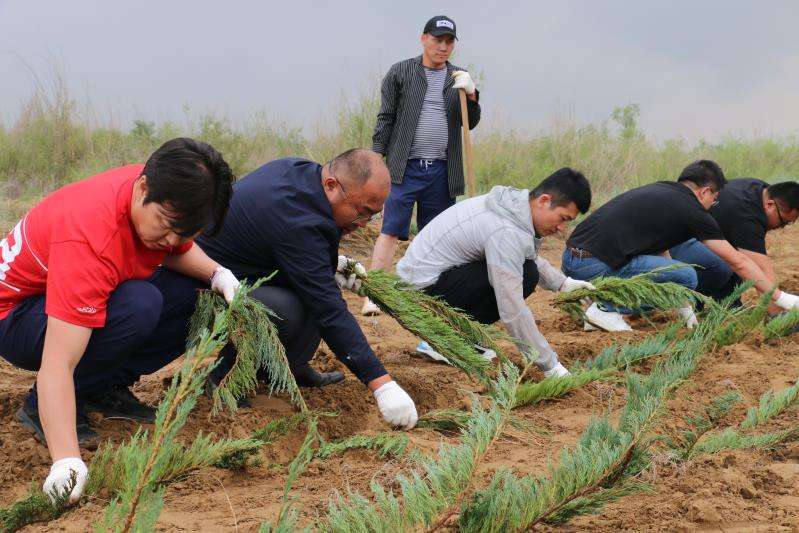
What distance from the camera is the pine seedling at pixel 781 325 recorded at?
4.82 meters

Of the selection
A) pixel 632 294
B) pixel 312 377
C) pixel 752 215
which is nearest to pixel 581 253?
pixel 632 294

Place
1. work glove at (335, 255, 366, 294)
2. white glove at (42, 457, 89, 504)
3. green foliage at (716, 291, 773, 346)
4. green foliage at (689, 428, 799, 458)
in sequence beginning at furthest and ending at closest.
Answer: green foliage at (716, 291, 773, 346), work glove at (335, 255, 366, 294), green foliage at (689, 428, 799, 458), white glove at (42, 457, 89, 504)

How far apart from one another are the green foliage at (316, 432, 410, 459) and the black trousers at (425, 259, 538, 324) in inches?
57.7

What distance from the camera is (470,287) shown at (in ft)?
14.1

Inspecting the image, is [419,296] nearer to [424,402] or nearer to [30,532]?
[424,402]

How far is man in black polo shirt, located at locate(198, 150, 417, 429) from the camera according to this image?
10.1 feet

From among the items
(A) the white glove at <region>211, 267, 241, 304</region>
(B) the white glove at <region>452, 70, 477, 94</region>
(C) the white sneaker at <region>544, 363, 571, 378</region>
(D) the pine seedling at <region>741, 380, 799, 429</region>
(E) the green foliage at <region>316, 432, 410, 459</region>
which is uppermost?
(B) the white glove at <region>452, 70, 477, 94</region>

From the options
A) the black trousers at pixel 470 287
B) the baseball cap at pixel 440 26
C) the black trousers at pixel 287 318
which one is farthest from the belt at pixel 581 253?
the black trousers at pixel 287 318

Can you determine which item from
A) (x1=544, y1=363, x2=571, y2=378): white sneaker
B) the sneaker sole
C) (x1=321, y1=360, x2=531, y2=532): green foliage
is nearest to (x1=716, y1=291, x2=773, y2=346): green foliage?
(x1=544, y1=363, x2=571, y2=378): white sneaker

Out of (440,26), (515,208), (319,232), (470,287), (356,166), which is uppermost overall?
(440,26)

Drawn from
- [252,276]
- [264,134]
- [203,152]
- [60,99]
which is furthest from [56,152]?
[203,152]

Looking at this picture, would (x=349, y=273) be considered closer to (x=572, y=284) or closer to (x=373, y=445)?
(x=373, y=445)

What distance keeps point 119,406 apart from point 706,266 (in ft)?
13.8

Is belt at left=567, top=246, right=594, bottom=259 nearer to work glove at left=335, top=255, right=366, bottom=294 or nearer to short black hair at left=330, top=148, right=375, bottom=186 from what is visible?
work glove at left=335, top=255, right=366, bottom=294
